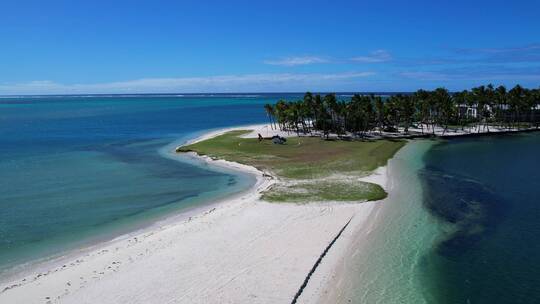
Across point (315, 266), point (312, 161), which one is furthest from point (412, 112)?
point (315, 266)

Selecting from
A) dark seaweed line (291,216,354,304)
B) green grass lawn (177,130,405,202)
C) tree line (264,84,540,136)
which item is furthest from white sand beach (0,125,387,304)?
tree line (264,84,540,136)

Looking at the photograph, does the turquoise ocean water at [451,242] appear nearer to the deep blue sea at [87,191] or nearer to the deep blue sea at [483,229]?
the deep blue sea at [483,229]


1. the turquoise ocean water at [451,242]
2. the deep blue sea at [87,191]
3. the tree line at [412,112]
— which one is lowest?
the turquoise ocean water at [451,242]

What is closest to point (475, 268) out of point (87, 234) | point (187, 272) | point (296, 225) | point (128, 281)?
point (296, 225)

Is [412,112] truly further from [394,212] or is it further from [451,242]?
[451,242]

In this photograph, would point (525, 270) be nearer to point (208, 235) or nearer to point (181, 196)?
point (208, 235)

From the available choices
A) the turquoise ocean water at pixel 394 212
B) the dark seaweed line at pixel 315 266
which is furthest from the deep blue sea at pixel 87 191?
the dark seaweed line at pixel 315 266
